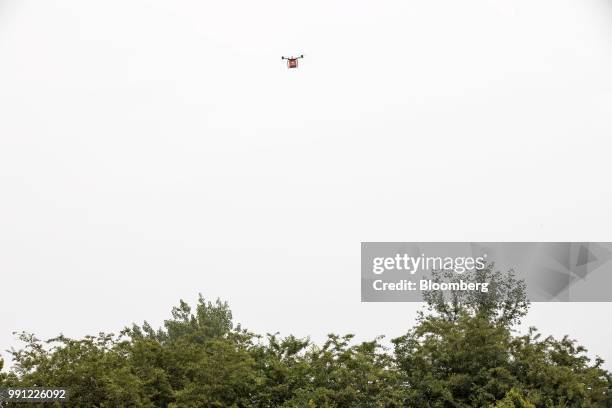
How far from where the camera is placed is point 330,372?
31484 millimetres

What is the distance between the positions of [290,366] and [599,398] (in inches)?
482

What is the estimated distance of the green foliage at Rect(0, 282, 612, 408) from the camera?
2919 centimetres

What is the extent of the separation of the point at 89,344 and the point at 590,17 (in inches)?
6205

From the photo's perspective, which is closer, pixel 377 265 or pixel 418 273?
pixel 418 273

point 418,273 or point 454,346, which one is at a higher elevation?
point 418,273

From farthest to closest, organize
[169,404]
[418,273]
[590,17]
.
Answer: [590,17], [418,273], [169,404]

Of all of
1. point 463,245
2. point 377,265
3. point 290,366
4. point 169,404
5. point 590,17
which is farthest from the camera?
point 590,17

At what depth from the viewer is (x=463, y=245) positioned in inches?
4956

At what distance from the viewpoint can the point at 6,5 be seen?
190750mm

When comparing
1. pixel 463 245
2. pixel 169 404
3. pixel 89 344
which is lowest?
pixel 169 404

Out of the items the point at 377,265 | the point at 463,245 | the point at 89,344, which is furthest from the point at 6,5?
the point at 89,344

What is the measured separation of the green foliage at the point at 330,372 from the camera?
95.8 ft

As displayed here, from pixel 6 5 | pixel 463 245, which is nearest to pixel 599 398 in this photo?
pixel 463 245

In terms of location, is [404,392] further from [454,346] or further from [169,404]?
[169,404]
